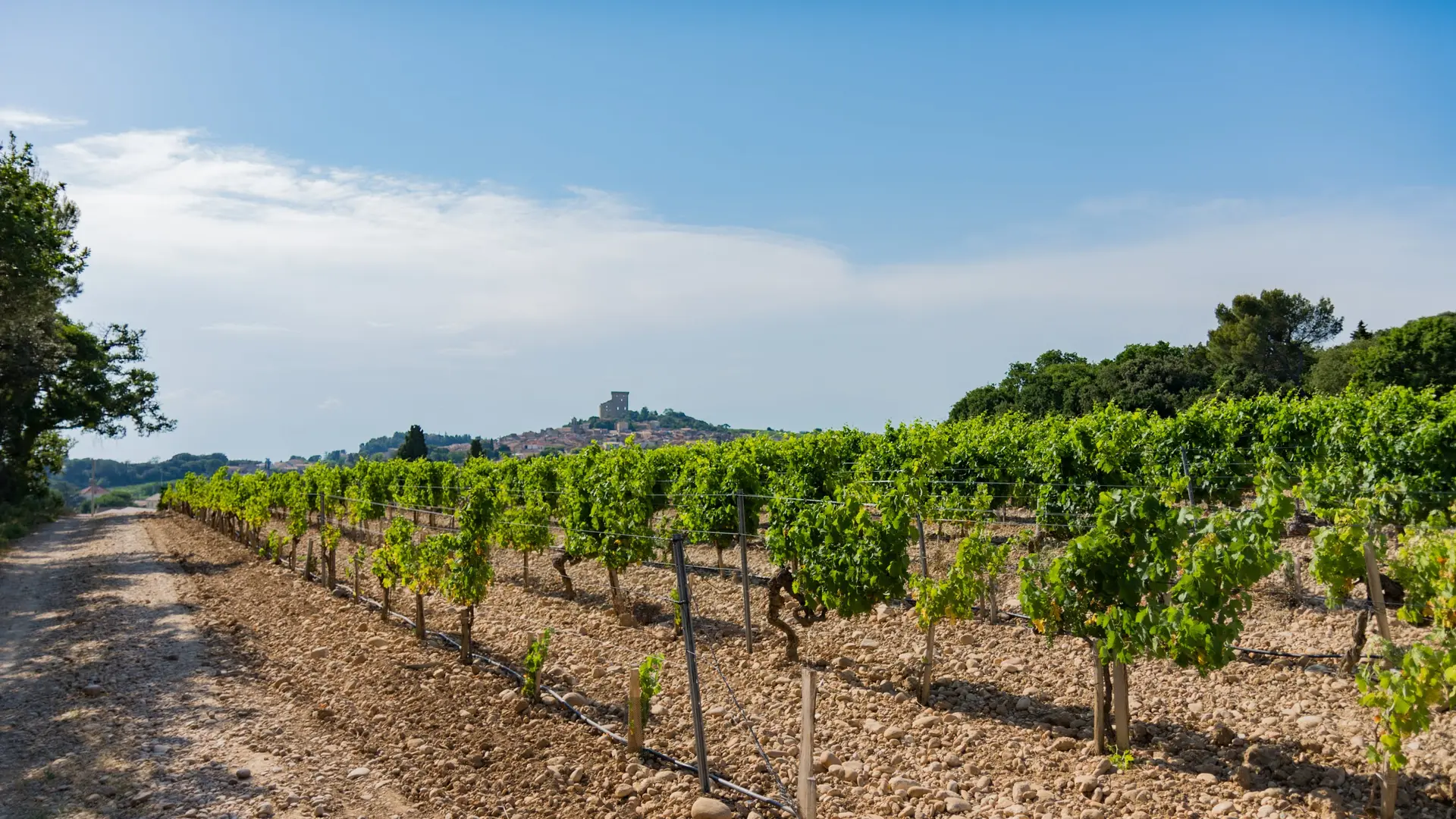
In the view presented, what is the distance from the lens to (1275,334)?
172 ft

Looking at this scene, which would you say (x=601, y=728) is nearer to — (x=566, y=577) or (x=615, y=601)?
(x=615, y=601)

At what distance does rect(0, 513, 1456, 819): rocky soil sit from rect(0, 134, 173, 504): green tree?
34.9 feet

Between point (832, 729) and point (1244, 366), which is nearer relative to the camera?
point (832, 729)

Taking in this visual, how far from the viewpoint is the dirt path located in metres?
6.74

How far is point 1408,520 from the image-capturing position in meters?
11.2

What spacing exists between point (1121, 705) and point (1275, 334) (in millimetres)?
54966

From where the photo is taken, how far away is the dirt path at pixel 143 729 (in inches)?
265

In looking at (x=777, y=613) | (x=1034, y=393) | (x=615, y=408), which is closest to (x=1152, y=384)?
(x=1034, y=393)

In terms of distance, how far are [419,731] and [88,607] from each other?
1100 centimetres

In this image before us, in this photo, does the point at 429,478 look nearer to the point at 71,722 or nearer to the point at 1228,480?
the point at 71,722

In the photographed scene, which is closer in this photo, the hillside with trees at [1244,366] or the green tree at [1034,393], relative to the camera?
the hillside with trees at [1244,366]

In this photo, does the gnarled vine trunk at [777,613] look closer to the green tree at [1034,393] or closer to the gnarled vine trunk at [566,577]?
the gnarled vine trunk at [566,577]

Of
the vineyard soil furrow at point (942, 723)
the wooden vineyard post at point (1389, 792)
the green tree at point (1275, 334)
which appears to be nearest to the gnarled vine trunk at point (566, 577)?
the vineyard soil furrow at point (942, 723)

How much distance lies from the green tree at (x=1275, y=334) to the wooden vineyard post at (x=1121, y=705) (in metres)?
50.8
